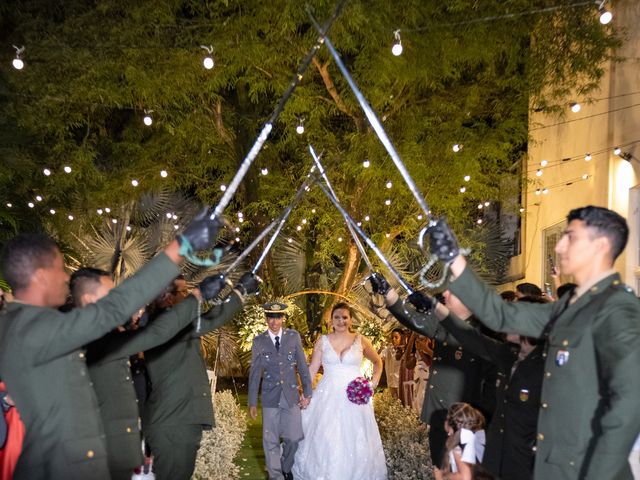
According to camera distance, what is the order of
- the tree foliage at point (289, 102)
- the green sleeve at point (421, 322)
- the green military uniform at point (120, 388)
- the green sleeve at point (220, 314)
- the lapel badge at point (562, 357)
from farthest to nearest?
the tree foliage at point (289, 102)
the green sleeve at point (421, 322)
the green sleeve at point (220, 314)
the green military uniform at point (120, 388)
the lapel badge at point (562, 357)

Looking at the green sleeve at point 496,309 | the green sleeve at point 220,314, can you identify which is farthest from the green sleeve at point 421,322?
the green sleeve at point 496,309

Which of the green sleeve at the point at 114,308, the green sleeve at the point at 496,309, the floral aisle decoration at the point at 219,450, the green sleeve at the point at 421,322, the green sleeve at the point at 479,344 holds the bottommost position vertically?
the floral aisle decoration at the point at 219,450

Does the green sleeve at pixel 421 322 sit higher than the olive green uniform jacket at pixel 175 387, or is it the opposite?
the green sleeve at pixel 421 322

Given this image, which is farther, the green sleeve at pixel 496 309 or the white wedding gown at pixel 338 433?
the white wedding gown at pixel 338 433

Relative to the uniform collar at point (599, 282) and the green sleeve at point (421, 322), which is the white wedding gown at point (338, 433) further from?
the uniform collar at point (599, 282)

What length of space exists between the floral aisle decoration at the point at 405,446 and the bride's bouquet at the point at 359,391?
0.80 metres

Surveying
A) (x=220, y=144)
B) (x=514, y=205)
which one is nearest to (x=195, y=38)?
(x=220, y=144)

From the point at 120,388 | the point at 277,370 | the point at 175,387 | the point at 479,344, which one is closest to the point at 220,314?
the point at 175,387

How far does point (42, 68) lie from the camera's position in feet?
52.0

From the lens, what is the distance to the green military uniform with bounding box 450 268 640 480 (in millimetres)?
3924

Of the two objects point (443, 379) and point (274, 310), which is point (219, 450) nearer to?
point (274, 310)

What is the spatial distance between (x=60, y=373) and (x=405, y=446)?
6.89 metres

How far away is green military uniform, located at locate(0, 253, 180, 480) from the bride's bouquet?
593 cm

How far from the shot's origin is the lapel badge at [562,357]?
422 centimetres
